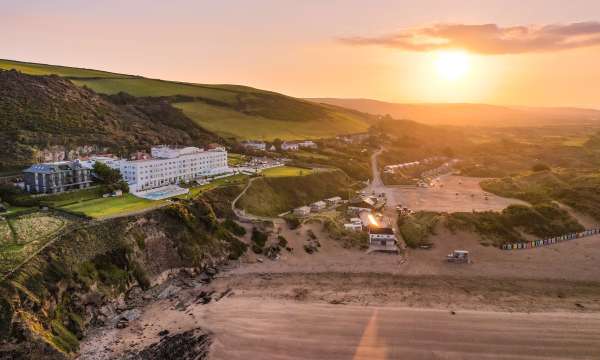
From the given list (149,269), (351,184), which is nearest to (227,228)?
(149,269)

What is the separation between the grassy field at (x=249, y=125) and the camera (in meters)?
124

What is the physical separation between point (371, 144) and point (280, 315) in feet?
364

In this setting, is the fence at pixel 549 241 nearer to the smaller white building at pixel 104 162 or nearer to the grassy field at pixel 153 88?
the smaller white building at pixel 104 162

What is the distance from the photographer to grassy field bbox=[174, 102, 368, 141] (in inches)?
4902

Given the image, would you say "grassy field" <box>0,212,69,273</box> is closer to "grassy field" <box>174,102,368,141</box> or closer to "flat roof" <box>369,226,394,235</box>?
"flat roof" <box>369,226,394,235</box>

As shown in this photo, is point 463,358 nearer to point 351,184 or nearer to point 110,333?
point 110,333

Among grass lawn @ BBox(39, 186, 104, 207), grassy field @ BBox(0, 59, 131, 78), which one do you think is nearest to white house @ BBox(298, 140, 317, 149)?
grass lawn @ BBox(39, 186, 104, 207)

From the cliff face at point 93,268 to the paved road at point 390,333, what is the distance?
9109 mm

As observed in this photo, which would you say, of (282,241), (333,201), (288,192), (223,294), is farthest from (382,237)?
(223,294)

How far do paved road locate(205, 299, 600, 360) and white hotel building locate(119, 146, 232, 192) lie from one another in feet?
92.0

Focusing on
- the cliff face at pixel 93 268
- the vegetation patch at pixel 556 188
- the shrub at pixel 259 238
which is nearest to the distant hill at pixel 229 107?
the vegetation patch at pixel 556 188

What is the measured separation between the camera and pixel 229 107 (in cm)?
15275

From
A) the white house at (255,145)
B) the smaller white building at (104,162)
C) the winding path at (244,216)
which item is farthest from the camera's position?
the white house at (255,145)

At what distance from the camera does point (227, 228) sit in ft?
175
